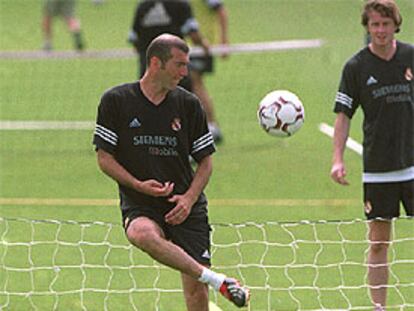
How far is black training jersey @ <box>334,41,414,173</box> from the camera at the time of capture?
8.86m

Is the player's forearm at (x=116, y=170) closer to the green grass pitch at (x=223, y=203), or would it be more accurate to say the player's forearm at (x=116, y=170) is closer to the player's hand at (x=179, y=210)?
the player's hand at (x=179, y=210)

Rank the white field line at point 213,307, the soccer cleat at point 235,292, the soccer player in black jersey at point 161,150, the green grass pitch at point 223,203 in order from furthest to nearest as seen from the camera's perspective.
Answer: the green grass pitch at point 223,203
the white field line at point 213,307
the soccer player in black jersey at point 161,150
the soccer cleat at point 235,292

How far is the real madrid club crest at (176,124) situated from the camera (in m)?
8.21

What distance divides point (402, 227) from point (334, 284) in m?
1.89

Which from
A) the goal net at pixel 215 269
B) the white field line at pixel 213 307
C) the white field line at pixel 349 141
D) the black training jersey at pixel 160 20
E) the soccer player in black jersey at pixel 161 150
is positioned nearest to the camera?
the soccer player in black jersey at pixel 161 150

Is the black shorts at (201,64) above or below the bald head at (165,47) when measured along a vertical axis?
above

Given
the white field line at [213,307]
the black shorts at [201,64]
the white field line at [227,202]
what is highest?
the black shorts at [201,64]

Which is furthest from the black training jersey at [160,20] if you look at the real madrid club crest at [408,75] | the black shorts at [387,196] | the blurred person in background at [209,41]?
the black shorts at [387,196]

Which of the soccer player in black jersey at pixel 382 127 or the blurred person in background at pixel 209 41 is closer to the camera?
the soccer player in black jersey at pixel 382 127

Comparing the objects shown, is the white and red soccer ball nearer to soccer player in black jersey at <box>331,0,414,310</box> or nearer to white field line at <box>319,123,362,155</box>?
soccer player in black jersey at <box>331,0,414,310</box>

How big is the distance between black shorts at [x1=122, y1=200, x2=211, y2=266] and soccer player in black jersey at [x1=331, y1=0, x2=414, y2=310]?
3.94ft

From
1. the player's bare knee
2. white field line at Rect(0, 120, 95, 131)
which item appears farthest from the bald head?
white field line at Rect(0, 120, 95, 131)

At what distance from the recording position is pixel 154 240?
7938 millimetres

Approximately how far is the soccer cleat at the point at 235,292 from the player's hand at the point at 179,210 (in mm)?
515
